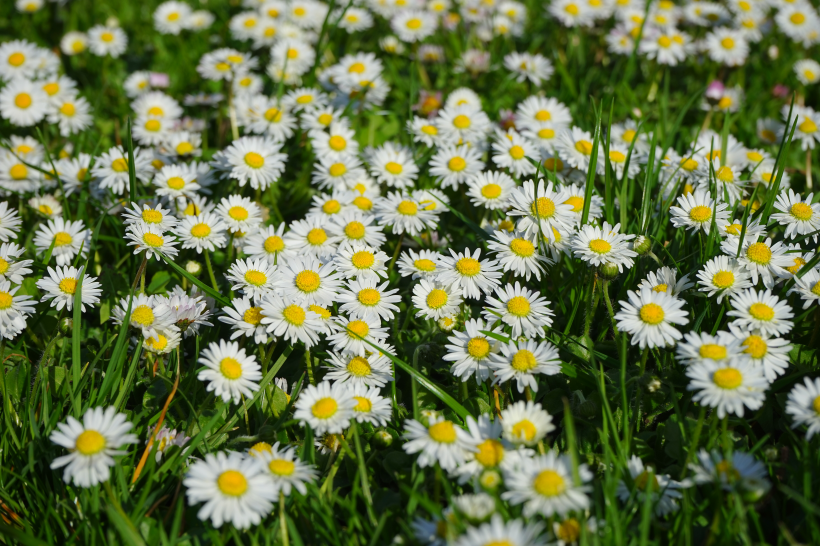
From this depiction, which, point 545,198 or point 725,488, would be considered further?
point 545,198

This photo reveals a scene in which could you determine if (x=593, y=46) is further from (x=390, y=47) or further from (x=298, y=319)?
(x=298, y=319)

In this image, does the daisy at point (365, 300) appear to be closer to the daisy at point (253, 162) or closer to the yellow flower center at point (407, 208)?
the yellow flower center at point (407, 208)

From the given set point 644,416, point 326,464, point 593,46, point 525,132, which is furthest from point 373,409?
point 593,46

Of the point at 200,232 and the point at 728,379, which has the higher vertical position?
the point at 200,232

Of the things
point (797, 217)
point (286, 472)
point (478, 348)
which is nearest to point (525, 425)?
point (478, 348)

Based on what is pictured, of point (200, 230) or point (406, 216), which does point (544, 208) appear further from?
point (200, 230)

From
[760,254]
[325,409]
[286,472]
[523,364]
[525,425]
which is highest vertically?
[760,254]

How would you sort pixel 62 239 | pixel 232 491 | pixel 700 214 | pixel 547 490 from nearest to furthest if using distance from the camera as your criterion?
pixel 547 490 < pixel 232 491 < pixel 700 214 < pixel 62 239
